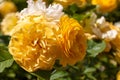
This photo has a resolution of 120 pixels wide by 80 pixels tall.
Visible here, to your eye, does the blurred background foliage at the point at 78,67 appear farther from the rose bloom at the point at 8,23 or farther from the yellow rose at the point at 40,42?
the rose bloom at the point at 8,23

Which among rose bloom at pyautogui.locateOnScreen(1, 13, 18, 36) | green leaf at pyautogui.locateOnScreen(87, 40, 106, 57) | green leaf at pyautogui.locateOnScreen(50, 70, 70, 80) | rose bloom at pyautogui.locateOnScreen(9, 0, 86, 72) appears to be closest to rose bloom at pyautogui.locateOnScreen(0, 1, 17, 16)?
rose bloom at pyautogui.locateOnScreen(1, 13, 18, 36)

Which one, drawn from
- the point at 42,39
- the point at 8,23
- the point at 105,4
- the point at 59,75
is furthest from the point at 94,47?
the point at 8,23

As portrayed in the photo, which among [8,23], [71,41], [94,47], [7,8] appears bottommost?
[7,8]

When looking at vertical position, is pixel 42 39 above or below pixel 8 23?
above

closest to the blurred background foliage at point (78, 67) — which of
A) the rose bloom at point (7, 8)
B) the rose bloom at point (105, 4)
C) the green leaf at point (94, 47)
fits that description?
the green leaf at point (94, 47)

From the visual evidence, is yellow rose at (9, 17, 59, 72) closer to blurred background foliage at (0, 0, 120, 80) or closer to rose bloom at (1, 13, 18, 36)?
blurred background foliage at (0, 0, 120, 80)

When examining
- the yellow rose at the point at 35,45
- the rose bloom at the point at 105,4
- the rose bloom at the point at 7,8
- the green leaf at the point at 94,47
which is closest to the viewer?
the yellow rose at the point at 35,45

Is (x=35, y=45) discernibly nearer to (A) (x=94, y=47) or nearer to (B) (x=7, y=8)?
(A) (x=94, y=47)

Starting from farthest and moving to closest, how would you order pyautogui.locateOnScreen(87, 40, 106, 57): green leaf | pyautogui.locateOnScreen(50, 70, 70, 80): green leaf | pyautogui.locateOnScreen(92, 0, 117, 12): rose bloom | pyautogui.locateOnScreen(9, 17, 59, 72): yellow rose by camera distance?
pyautogui.locateOnScreen(92, 0, 117, 12): rose bloom → pyautogui.locateOnScreen(87, 40, 106, 57): green leaf → pyautogui.locateOnScreen(50, 70, 70, 80): green leaf → pyautogui.locateOnScreen(9, 17, 59, 72): yellow rose
